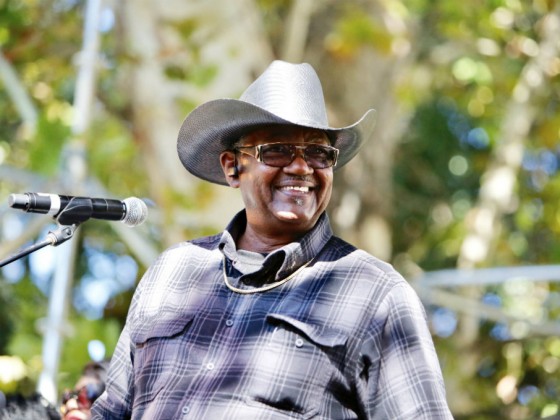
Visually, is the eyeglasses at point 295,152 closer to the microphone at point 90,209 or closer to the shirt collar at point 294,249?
the shirt collar at point 294,249

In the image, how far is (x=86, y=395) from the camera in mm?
3377

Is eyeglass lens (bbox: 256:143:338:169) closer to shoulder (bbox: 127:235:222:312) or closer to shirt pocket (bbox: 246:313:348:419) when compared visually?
shoulder (bbox: 127:235:222:312)

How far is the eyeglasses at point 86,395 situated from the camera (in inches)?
132

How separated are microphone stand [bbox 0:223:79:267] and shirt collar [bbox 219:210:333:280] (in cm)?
35

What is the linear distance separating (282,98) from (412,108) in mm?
9654

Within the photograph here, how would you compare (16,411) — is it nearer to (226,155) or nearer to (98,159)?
(226,155)

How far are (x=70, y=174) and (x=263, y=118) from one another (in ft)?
10.3

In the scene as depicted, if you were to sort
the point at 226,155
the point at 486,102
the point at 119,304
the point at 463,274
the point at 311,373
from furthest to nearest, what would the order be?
the point at 486,102 < the point at 119,304 < the point at 463,274 < the point at 226,155 < the point at 311,373

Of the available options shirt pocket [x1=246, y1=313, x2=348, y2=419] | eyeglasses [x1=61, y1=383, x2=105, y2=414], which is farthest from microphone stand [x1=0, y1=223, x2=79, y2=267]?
eyeglasses [x1=61, y1=383, x2=105, y2=414]

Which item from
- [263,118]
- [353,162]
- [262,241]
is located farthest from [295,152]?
[353,162]

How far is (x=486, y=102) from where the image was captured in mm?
10398

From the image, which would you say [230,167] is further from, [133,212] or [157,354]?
[157,354]

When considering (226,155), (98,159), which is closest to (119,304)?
(98,159)

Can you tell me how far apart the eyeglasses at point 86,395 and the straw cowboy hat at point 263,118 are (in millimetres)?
786
